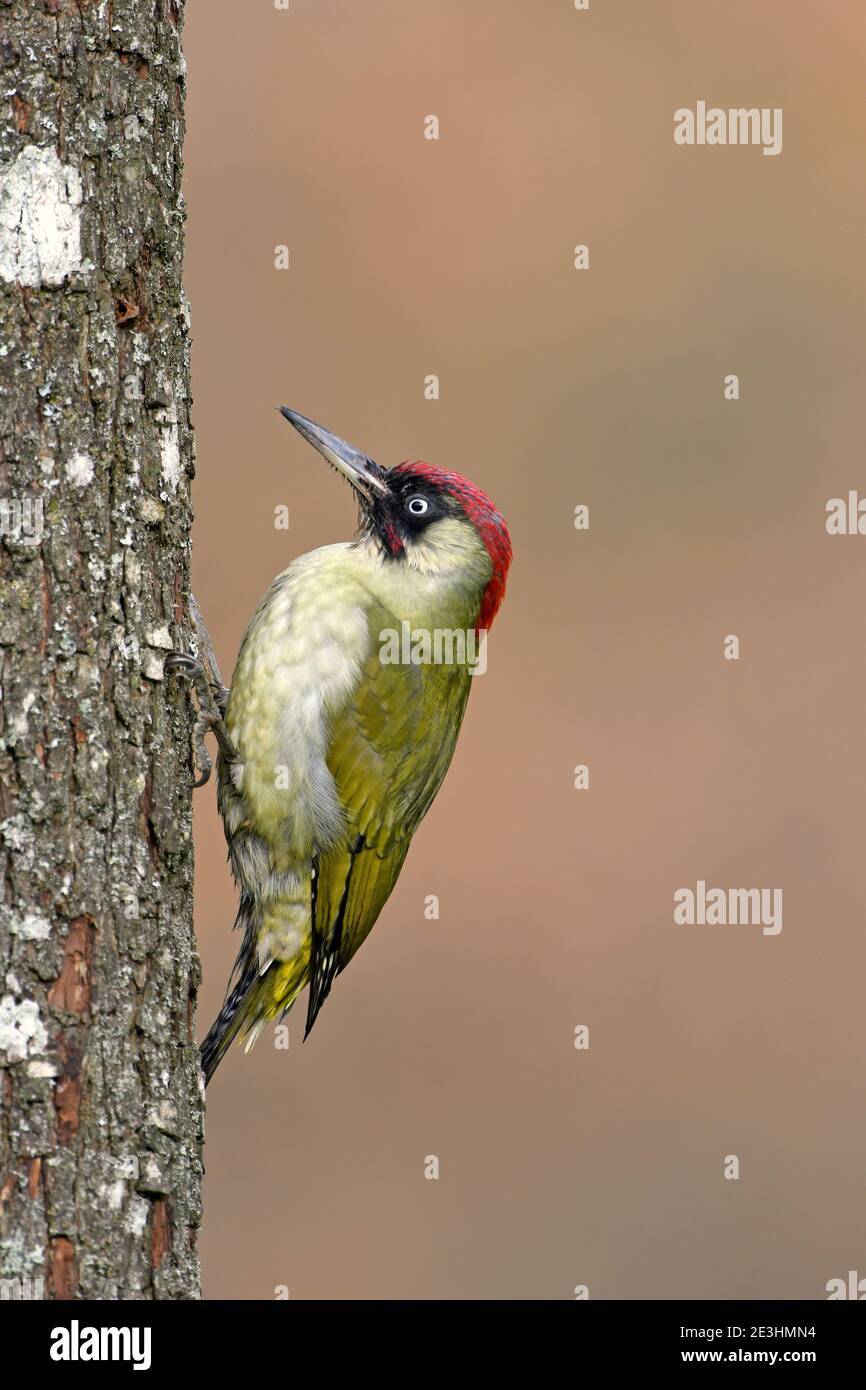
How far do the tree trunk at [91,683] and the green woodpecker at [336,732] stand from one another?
0.79 m

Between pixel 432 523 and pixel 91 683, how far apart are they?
4.95ft

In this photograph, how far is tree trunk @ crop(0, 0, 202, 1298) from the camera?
2254 millimetres

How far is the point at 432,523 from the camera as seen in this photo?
12.4 ft

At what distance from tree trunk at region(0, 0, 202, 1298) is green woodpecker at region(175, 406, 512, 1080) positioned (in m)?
0.79

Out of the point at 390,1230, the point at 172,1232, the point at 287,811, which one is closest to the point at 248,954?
the point at 287,811

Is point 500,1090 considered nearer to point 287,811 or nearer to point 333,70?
point 287,811

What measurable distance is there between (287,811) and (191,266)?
3531 mm

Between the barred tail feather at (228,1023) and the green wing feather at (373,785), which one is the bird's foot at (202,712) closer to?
the green wing feather at (373,785)

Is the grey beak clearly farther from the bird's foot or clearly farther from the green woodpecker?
the bird's foot

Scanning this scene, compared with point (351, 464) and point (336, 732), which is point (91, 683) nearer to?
point (336, 732)

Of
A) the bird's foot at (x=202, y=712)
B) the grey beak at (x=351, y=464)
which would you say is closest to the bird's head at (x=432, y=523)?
the grey beak at (x=351, y=464)

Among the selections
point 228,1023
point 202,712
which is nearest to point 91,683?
point 202,712

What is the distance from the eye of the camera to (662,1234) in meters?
5.43

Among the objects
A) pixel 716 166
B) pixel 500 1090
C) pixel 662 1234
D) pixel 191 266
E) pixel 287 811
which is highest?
pixel 716 166
